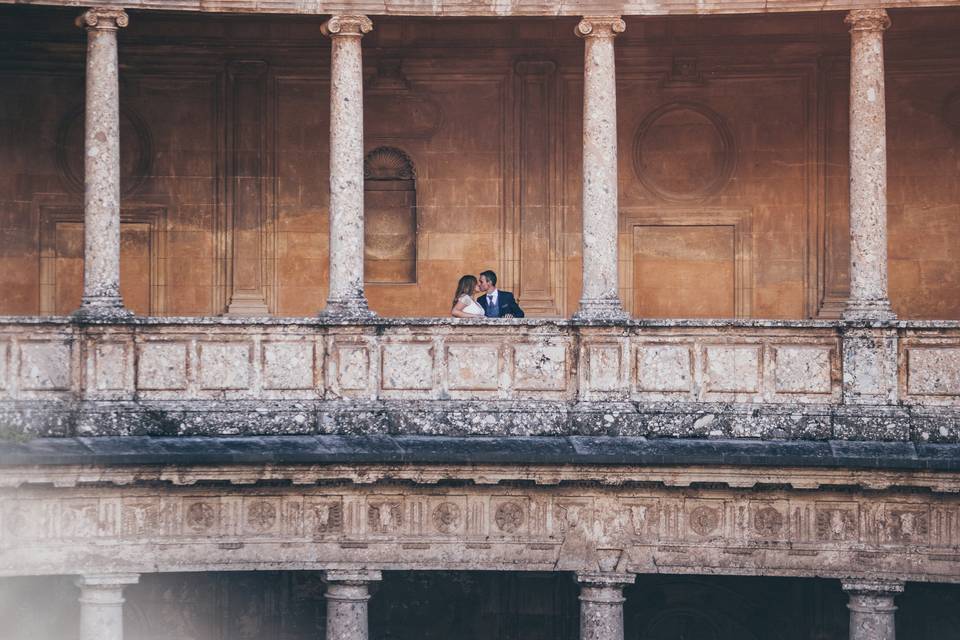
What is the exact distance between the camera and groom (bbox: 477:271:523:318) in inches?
984

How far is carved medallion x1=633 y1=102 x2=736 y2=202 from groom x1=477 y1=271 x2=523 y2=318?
395 cm

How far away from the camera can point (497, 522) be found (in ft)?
77.6

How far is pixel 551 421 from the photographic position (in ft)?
77.4

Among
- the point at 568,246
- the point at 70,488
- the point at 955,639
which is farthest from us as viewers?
the point at 568,246

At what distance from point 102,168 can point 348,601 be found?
578cm

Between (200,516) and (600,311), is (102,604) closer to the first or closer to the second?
(200,516)

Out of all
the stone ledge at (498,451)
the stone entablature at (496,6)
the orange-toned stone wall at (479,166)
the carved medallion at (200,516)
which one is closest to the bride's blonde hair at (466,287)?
the stone ledge at (498,451)

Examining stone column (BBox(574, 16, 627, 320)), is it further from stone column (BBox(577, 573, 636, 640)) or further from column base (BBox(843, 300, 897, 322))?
stone column (BBox(577, 573, 636, 640))

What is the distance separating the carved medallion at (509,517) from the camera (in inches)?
930

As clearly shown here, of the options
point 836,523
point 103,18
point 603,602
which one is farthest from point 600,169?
point 103,18

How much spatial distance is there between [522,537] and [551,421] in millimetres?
1381

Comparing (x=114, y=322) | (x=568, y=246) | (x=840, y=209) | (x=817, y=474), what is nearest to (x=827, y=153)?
(x=840, y=209)

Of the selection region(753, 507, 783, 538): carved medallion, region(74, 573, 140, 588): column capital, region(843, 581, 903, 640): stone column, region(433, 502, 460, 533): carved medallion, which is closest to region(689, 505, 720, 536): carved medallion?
region(753, 507, 783, 538): carved medallion

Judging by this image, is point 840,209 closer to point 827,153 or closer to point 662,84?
point 827,153
